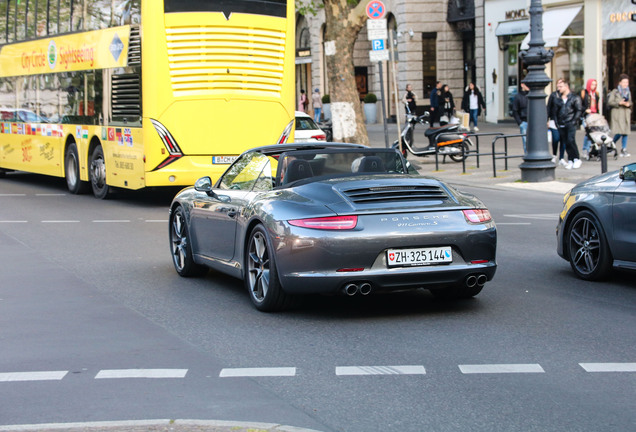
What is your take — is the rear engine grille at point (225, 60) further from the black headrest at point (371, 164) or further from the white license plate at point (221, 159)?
the black headrest at point (371, 164)

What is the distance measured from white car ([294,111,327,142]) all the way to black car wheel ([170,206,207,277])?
14.7 m

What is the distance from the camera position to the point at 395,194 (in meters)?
7.95

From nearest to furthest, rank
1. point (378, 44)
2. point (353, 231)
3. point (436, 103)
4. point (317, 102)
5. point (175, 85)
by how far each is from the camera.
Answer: point (353, 231) < point (175, 85) < point (378, 44) < point (436, 103) < point (317, 102)

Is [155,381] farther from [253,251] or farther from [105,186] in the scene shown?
[105,186]

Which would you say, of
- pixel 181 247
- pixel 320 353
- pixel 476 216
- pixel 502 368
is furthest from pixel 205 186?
pixel 502 368

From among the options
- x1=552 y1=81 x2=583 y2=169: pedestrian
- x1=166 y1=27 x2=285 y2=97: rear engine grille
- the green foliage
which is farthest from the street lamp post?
the green foliage

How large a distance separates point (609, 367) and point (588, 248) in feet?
11.2

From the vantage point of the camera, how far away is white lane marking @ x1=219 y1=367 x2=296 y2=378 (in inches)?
244

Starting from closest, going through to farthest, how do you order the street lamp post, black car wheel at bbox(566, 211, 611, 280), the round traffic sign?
black car wheel at bbox(566, 211, 611, 280), the street lamp post, the round traffic sign

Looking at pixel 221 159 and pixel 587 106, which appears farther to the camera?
pixel 587 106

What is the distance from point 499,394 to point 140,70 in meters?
12.3

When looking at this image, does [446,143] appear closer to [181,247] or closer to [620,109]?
[620,109]

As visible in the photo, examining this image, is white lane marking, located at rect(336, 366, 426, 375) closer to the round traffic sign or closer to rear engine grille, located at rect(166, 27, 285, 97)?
rear engine grille, located at rect(166, 27, 285, 97)

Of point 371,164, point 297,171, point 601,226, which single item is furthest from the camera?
point 601,226
